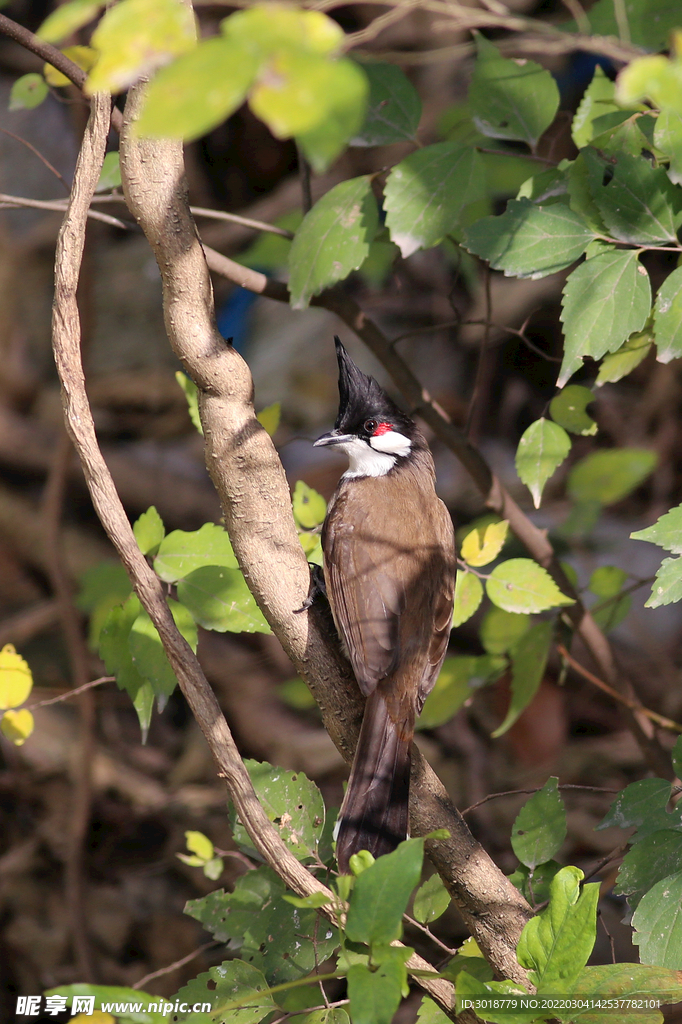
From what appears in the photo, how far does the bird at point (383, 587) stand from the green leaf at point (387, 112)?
0.56 meters

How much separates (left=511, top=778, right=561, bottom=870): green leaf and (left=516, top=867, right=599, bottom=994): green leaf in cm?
40

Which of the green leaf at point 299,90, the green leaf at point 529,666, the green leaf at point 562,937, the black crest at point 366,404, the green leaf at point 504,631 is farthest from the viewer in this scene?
the black crest at point 366,404

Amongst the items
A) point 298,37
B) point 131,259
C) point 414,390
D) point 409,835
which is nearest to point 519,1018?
point 409,835

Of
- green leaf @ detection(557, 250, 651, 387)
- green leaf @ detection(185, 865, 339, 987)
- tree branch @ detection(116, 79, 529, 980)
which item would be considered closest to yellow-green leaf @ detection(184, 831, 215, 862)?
green leaf @ detection(185, 865, 339, 987)

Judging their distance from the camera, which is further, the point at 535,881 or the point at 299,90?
the point at 535,881

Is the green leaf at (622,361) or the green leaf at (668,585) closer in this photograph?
the green leaf at (668,585)

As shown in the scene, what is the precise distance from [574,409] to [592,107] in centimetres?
67

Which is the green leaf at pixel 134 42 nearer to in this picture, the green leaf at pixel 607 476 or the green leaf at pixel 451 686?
the green leaf at pixel 451 686

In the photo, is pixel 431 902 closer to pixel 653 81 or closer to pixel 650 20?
pixel 653 81

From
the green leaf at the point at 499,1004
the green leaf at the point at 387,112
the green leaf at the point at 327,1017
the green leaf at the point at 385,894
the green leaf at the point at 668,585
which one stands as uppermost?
the green leaf at the point at 387,112

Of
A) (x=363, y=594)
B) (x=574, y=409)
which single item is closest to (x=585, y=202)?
(x=574, y=409)

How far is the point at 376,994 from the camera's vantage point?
99 centimetres

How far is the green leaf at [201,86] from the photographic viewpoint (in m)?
0.58

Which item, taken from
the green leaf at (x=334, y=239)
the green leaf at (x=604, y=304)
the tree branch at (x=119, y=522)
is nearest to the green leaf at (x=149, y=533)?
the tree branch at (x=119, y=522)
